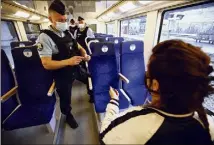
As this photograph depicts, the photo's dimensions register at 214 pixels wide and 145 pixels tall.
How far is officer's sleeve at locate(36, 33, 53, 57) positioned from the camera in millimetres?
1410

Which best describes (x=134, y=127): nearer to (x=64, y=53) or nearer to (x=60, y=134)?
(x=64, y=53)

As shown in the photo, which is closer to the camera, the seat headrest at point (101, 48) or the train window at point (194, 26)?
the train window at point (194, 26)

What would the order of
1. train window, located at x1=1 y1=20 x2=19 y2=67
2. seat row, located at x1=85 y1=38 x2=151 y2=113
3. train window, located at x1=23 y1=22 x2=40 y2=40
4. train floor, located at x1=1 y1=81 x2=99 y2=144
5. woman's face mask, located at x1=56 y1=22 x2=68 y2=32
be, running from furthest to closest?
train window, located at x1=23 y1=22 x2=40 y2=40 → train window, located at x1=1 y1=20 x2=19 y2=67 → seat row, located at x1=85 y1=38 x2=151 y2=113 → train floor, located at x1=1 y1=81 x2=99 y2=144 → woman's face mask, located at x1=56 y1=22 x2=68 y2=32

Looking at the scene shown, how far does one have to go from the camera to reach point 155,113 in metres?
0.55

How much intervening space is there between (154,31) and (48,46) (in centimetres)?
190

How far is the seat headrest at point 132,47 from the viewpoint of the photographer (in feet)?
6.82

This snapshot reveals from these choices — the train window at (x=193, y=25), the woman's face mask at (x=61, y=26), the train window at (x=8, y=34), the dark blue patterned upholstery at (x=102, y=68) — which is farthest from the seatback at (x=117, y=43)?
the train window at (x=8, y=34)

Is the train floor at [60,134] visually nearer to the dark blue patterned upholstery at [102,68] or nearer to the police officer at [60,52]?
the police officer at [60,52]

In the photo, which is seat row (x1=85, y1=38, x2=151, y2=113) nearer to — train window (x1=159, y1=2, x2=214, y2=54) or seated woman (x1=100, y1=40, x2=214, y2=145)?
train window (x1=159, y1=2, x2=214, y2=54)

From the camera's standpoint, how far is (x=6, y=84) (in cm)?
155

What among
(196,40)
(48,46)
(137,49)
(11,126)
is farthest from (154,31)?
(11,126)

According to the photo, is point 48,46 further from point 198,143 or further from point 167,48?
point 198,143

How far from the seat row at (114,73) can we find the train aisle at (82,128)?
0.40 metres

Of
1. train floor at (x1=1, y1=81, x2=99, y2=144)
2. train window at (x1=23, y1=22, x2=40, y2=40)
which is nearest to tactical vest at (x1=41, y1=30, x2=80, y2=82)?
train floor at (x1=1, y1=81, x2=99, y2=144)
